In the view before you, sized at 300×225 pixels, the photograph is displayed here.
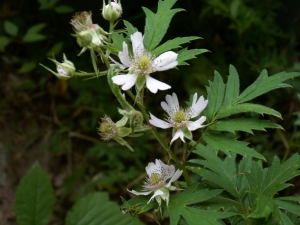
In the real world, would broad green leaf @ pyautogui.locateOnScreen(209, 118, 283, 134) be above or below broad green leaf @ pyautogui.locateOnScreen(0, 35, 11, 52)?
above

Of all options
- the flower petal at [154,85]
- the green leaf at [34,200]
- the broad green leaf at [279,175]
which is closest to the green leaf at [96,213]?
the green leaf at [34,200]

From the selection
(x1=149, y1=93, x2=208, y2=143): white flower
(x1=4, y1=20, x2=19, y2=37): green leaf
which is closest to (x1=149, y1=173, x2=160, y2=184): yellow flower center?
(x1=149, y1=93, x2=208, y2=143): white flower

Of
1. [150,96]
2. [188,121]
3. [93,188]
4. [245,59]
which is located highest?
[188,121]

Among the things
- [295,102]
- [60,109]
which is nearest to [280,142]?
[295,102]

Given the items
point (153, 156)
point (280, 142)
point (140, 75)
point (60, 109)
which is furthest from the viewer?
point (60, 109)

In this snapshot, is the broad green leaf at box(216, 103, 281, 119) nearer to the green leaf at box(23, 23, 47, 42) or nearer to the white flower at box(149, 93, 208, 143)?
the white flower at box(149, 93, 208, 143)

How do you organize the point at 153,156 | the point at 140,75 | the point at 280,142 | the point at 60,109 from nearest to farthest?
1. the point at 140,75
2. the point at 280,142
3. the point at 153,156
4. the point at 60,109

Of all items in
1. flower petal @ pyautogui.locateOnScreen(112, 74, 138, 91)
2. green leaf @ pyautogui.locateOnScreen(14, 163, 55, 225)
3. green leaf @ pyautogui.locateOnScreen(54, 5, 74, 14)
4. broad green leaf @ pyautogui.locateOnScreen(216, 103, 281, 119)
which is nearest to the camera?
flower petal @ pyautogui.locateOnScreen(112, 74, 138, 91)

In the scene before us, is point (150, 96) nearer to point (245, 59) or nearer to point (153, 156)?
point (153, 156)

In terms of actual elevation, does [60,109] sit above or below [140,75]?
below
